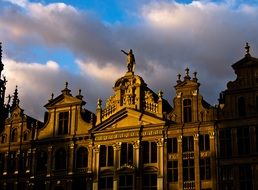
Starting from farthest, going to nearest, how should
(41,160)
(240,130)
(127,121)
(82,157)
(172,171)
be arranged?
(41,160) → (82,157) → (127,121) → (172,171) → (240,130)

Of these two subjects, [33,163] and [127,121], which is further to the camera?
[33,163]

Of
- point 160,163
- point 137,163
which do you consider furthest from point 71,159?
point 160,163

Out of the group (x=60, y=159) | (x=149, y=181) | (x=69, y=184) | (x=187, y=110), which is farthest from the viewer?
(x=60, y=159)

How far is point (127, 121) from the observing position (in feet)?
176

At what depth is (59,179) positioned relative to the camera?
54.9 m

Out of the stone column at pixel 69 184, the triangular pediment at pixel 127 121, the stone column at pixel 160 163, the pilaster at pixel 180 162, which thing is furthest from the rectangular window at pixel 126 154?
the stone column at pixel 69 184

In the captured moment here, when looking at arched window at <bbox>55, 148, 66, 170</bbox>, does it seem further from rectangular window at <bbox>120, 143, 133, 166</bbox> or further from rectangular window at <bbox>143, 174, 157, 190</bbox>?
rectangular window at <bbox>143, 174, 157, 190</bbox>

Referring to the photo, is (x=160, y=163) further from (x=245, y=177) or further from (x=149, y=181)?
(x=245, y=177)

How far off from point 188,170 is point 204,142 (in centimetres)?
277

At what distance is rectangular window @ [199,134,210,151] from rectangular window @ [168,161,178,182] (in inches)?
105

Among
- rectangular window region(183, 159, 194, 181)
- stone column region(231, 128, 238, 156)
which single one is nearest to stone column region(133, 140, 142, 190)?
rectangular window region(183, 159, 194, 181)

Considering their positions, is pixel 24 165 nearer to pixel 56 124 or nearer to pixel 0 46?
pixel 56 124

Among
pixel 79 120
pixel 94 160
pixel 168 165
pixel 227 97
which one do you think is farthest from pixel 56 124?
pixel 227 97

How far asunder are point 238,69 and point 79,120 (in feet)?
53.5
